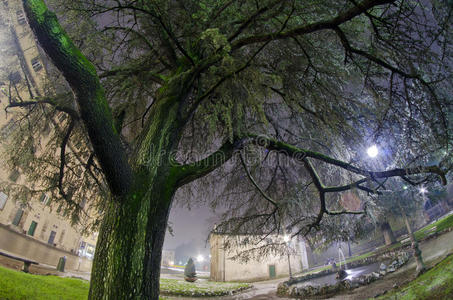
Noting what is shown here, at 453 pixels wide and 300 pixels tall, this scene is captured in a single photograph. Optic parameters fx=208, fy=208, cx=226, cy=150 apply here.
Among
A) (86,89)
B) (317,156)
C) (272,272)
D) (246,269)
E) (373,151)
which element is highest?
(373,151)

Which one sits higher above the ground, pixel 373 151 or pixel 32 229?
pixel 32 229

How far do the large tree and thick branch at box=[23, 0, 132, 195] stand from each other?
1 centimetres

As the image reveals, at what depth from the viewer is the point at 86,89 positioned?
209 centimetres

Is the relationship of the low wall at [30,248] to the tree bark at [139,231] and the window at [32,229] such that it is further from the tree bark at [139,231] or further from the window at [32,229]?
the tree bark at [139,231]

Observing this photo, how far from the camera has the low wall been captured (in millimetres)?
16992

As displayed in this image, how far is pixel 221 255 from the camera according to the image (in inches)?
1035

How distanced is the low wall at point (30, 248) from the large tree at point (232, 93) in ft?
63.8

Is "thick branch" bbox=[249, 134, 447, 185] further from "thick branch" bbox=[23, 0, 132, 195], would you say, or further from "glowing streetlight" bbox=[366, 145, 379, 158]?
"thick branch" bbox=[23, 0, 132, 195]

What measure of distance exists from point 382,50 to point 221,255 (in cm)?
2755

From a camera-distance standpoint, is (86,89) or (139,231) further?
(139,231)

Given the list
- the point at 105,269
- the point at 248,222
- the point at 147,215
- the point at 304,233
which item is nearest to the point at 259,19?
the point at 147,215

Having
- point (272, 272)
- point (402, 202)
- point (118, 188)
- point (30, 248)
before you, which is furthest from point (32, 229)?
point (402, 202)

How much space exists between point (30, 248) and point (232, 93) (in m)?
27.3

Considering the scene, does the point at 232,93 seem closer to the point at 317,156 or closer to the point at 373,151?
the point at 317,156
